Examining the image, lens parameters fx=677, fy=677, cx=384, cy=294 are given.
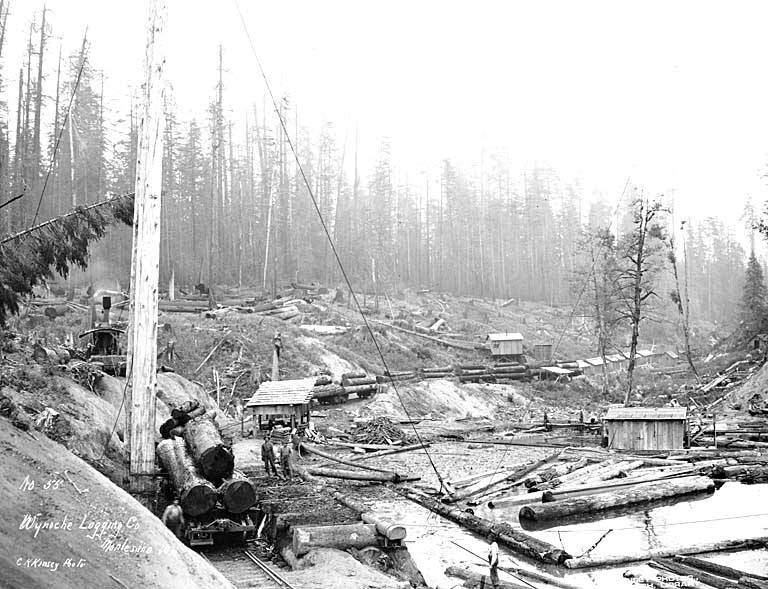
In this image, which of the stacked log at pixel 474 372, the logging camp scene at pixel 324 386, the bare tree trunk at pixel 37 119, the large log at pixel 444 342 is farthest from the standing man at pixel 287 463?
the large log at pixel 444 342

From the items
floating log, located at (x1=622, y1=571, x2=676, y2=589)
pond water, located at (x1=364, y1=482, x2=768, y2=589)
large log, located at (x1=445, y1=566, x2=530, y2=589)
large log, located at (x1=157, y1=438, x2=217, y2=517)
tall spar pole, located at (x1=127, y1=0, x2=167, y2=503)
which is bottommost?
pond water, located at (x1=364, y1=482, x2=768, y2=589)

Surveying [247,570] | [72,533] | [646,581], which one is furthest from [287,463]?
[72,533]

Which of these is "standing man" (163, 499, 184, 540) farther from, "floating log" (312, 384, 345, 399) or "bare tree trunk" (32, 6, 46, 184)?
"bare tree trunk" (32, 6, 46, 184)

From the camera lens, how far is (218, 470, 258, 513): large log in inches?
490

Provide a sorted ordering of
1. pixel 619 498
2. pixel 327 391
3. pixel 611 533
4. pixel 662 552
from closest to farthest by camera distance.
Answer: pixel 662 552
pixel 611 533
pixel 619 498
pixel 327 391

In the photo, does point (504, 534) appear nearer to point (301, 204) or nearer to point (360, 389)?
point (360, 389)

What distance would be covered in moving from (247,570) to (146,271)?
526 centimetres

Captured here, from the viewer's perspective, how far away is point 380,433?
1034 inches

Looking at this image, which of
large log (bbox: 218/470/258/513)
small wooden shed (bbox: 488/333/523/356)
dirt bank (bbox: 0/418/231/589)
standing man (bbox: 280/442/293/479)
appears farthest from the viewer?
small wooden shed (bbox: 488/333/523/356)

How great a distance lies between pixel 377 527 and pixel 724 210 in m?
120

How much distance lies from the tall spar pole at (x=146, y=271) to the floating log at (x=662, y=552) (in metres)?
7.77

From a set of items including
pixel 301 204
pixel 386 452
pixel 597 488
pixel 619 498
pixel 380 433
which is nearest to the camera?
pixel 619 498

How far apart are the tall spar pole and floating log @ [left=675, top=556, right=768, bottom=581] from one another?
9.59m

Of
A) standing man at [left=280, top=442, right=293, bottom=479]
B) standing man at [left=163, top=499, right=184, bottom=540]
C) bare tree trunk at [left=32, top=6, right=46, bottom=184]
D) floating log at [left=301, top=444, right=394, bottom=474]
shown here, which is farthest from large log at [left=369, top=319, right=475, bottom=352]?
standing man at [left=163, top=499, right=184, bottom=540]
